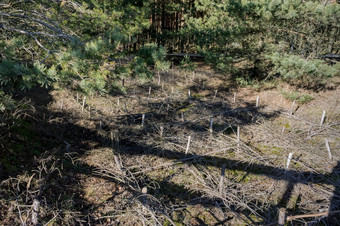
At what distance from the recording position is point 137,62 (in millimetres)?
3838

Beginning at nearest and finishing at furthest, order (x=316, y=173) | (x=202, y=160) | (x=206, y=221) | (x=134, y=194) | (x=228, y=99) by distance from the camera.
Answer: (x=206, y=221) → (x=134, y=194) → (x=316, y=173) → (x=202, y=160) → (x=228, y=99)

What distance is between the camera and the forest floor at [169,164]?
4246 mm

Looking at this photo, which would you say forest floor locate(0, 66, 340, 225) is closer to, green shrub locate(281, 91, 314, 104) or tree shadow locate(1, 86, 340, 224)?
tree shadow locate(1, 86, 340, 224)

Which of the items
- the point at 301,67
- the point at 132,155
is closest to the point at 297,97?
the point at 301,67

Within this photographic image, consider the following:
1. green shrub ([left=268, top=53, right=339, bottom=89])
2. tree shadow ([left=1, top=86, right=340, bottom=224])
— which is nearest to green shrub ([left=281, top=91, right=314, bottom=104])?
green shrub ([left=268, top=53, right=339, bottom=89])

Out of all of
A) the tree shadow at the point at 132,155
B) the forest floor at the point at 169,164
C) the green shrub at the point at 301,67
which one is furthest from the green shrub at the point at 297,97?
the tree shadow at the point at 132,155

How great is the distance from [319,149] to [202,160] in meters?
3.35

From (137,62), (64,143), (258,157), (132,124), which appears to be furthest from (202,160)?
(64,143)

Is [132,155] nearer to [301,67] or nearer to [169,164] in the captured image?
[169,164]

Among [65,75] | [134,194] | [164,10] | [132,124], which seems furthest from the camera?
[164,10]

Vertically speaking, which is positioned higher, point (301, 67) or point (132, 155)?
point (301, 67)

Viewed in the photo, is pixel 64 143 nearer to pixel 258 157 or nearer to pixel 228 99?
pixel 258 157

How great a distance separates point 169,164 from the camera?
5484 millimetres

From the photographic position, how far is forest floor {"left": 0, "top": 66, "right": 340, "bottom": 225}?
4.25 meters
